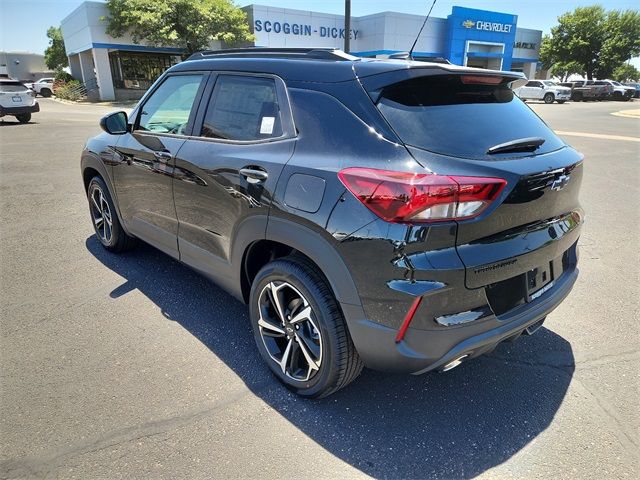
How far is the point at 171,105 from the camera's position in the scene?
3512 millimetres

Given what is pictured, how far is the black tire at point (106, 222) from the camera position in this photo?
439 cm

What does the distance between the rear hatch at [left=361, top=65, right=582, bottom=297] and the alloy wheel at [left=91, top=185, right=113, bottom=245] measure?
129 inches

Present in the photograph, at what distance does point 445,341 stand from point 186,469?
1.35 meters

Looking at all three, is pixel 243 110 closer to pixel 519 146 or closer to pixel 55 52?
pixel 519 146

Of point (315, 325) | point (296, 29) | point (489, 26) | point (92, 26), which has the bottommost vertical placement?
point (315, 325)

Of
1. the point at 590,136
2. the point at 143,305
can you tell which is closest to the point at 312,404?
the point at 143,305

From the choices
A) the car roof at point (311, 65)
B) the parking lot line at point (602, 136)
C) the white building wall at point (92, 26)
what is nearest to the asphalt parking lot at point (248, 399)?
the car roof at point (311, 65)

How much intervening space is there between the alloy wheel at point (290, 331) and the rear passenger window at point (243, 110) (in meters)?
0.91

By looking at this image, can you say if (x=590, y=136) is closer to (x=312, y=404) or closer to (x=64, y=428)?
(x=312, y=404)

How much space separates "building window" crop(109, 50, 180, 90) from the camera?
115 ft

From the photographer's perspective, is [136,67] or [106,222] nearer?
[106,222]

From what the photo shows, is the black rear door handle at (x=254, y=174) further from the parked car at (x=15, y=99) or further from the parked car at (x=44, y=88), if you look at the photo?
the parked car at (x=44, y=88)

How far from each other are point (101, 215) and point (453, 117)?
3.81 meters

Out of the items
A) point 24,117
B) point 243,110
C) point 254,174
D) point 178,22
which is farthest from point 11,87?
point 254,174
